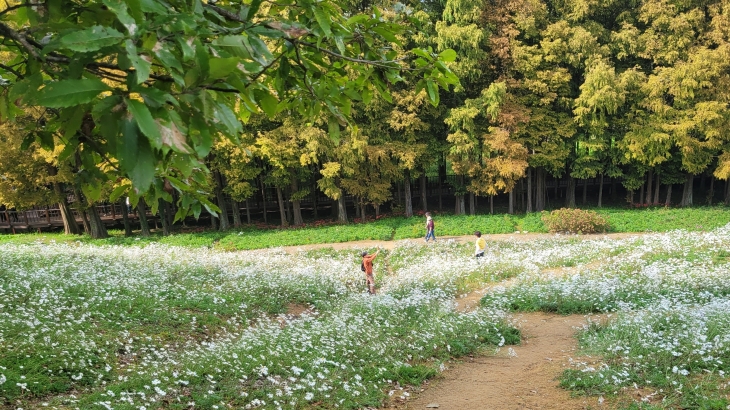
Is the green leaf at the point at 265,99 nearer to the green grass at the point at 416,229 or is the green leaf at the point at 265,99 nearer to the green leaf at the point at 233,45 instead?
the green leaf at the point at 233,45

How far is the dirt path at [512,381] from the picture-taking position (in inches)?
208

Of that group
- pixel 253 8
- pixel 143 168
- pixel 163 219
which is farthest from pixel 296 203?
pixel 143 168

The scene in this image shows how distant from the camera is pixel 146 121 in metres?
1.24

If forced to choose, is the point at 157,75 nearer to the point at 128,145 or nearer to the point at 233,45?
the point at 233,45

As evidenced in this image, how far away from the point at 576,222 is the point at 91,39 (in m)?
20.3

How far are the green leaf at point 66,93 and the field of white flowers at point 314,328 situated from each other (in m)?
3.98

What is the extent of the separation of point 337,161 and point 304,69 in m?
20.6

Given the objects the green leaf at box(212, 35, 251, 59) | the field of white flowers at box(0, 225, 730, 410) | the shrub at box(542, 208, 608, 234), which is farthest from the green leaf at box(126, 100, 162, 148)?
the shrub at box(542, 208, 608, 234)

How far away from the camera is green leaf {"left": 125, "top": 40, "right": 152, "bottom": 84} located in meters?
1.22

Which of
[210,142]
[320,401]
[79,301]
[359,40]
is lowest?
[320,401]

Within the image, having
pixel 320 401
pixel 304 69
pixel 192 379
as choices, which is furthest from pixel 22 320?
pixel 304 69

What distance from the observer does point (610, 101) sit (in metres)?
22.1

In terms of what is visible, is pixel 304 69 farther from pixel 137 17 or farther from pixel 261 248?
pixel 261 248

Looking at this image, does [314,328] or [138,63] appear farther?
[314,328]
